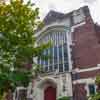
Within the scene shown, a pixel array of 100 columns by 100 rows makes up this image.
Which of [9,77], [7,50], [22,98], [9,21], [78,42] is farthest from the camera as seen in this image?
[22,98]

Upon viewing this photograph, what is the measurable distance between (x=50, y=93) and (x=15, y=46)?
12.2 m

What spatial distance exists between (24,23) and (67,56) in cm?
988

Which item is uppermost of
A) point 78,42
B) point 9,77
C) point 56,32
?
point 56,32

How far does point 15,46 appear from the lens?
8.60 meters

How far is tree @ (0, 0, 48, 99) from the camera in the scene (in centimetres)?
756

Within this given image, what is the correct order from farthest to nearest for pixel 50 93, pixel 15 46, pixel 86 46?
pixel 50 93
pixel 86 46
pixel 15 46

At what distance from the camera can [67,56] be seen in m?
19.3

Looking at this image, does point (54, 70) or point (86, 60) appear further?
point (54, 70)

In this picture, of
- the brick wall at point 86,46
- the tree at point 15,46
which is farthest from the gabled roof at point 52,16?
the tree at point 15,46

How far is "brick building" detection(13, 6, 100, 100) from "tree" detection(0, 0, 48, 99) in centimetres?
648

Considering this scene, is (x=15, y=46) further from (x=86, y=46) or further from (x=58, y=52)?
(x=58, y=52)

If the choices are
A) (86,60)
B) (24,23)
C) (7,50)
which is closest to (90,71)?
(86,60)

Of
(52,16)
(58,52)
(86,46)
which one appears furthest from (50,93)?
(52,16)

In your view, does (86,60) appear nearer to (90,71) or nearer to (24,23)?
(90,71)
